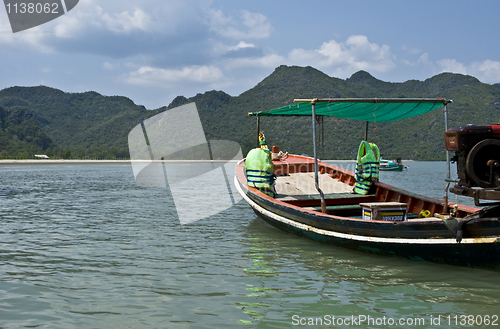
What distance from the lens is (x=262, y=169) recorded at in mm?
10031

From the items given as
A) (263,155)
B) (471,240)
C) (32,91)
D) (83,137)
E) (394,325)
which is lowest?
(394,325)

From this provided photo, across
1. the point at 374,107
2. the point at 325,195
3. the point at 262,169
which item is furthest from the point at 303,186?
the point at 374,107

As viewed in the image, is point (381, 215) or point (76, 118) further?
point (76, 118)

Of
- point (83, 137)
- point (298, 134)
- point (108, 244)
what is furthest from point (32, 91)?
point (108, 244)

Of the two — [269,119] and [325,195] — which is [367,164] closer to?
[325,195]

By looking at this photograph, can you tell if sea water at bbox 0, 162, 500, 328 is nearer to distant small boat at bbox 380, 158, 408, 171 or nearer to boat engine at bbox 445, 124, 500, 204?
boat engine at bbox 445, 124, 500, 204

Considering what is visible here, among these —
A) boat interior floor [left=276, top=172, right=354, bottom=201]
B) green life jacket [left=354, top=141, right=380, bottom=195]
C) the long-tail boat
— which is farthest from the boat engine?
boat interior floor [left=276, top=172, right=354, bottom=201]

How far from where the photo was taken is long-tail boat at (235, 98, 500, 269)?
18.0 ft

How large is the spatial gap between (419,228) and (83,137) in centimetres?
12890

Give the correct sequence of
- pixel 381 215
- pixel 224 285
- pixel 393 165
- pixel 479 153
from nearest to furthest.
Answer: pixel 479 153, pixel 224 285, pixel 381 215, pixel 393 165

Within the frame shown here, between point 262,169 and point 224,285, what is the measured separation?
456 cm

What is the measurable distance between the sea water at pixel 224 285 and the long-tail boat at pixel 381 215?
1.34ft

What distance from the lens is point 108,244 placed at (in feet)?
28.7

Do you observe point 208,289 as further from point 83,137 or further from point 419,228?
point 83,137
